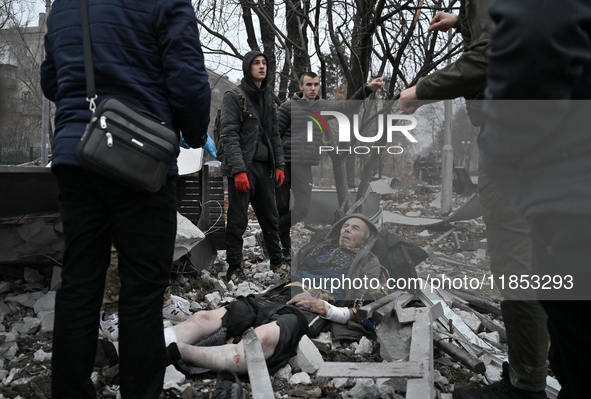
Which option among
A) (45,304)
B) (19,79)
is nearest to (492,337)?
(45,304)

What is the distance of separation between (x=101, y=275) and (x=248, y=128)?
3374 mm

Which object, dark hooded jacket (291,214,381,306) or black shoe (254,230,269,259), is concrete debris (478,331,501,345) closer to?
dark hooded jacket (291,214,381,306)

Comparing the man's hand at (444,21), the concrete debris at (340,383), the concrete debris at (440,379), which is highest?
the man's hand at (444,21)

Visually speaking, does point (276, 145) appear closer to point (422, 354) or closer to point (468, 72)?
point (422, 354)

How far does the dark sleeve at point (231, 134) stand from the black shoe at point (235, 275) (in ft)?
3.29

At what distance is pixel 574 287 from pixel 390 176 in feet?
8.16

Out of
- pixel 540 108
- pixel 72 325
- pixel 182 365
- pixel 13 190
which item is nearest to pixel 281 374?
pixel 182 365

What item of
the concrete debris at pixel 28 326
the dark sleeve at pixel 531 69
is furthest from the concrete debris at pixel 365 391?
the concrete debris at pixel 28 326

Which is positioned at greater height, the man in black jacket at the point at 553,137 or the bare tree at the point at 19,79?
the bare tree at the point at 19,79

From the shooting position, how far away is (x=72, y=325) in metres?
2.06

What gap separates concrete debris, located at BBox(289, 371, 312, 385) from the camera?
3.05 metres

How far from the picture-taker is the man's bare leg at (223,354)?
2.96 m

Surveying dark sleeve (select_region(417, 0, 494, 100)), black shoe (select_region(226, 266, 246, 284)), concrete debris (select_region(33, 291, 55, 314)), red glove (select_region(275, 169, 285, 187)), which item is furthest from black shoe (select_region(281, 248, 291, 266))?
dark sleeve (select_region(417, 0, 494, 100))

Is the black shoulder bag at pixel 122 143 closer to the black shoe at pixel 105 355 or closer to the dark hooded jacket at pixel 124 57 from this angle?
the dark hooded jacket at pixel 124 57
